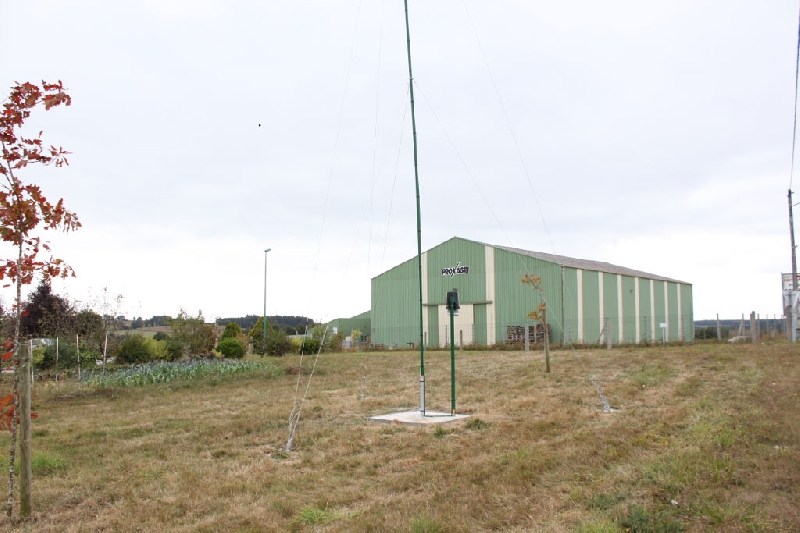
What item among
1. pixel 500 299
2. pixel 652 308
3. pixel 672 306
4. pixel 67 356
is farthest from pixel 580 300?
pixel 67 356

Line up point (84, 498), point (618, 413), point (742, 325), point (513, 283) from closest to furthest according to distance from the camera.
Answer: point (84, 498) → point (618, 413) → point (742, 325) → point (513, 283)

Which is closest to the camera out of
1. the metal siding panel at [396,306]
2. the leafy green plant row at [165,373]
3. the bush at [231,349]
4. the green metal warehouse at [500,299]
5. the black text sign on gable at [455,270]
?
the leafy green plant row at [165,373]

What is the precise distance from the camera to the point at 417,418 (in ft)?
35.2

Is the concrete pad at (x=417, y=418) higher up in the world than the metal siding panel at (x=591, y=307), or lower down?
lower down

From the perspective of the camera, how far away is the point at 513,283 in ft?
115

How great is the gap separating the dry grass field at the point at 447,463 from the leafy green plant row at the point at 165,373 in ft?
12.1

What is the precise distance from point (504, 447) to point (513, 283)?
90.3 ft

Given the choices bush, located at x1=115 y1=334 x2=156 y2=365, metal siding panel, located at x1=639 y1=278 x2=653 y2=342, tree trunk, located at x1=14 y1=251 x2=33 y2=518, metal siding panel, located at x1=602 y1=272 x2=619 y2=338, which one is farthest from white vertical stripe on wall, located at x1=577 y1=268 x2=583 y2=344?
tree trunk, located at x1=14 y1=251 x2=33 y2=518

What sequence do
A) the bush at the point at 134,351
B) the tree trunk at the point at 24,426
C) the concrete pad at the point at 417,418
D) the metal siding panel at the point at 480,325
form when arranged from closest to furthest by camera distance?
the tree trunk at the point at 24,426, the concrete pad at the point at 417,418, the bush at the point at 134,351, the metal siding panel at the point at 480,325

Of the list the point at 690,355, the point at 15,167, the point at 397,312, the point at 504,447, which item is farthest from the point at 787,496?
the point at 397,312

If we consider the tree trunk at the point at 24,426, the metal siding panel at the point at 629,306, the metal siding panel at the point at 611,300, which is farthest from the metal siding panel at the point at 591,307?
the tree trunk at the point at 24,426

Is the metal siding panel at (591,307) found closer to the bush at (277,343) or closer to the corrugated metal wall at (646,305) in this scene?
the corrugated metal wall at (646,305)

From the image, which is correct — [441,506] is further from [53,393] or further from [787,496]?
[53,393]

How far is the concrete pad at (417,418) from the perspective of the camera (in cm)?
1034
